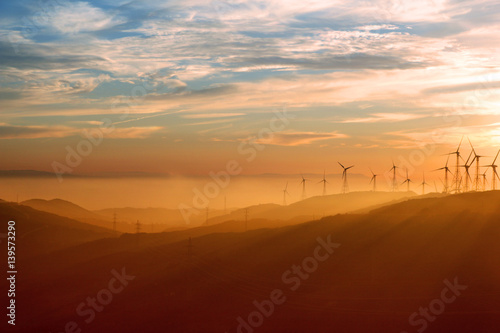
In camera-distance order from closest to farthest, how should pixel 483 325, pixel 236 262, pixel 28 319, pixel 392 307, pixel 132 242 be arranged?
pixel 483 325, pixel 392 307, pixel 28 319, pixel 236 262, pixel 132 242

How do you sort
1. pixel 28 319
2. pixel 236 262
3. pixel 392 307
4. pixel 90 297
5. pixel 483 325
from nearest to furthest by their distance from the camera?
pixel 483 325
pixel 392 307
pixel 28 319
pixel 90 297
pixel 236 262

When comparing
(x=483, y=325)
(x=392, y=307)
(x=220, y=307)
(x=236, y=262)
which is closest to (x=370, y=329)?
(x=392, y=307)

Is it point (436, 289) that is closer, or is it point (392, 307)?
point (392, 307)

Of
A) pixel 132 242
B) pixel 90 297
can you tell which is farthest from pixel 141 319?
pixel 132 242

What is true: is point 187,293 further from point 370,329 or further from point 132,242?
point 132,242

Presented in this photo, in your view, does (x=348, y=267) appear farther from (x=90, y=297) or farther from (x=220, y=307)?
(x=90, y=297)

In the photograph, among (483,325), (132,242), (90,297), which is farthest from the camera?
(132,242)
